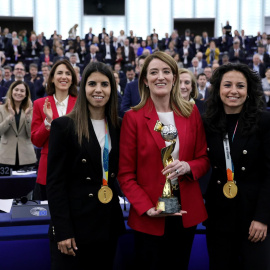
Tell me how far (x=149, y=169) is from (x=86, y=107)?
42 cm

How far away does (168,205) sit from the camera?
1.70 m

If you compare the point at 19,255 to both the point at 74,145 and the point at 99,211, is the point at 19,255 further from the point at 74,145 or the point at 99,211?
the point at 74,145

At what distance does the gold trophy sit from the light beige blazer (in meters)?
3.04

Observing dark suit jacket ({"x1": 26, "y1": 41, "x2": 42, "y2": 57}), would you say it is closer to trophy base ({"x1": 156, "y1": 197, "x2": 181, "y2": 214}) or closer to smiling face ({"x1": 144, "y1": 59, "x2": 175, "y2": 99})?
smiling face ({"x1": 144, "y1": 59, "x2": 175, "y2": 99})

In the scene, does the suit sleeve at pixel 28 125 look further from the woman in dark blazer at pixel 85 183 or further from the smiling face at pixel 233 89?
the smiling face at pixel 233 89

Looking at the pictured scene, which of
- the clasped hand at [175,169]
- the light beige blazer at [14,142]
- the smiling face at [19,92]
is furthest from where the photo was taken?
the smiling face at [19,92]

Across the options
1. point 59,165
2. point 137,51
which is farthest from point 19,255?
point 137,51

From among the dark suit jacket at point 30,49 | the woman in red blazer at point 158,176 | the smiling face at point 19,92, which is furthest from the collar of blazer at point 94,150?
the dark suit jacket at point 30,49

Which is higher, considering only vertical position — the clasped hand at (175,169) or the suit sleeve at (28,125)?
the clasped hand at (175,169)

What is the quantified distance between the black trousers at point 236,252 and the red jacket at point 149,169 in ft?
0.47

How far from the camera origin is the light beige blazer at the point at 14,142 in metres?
4.45

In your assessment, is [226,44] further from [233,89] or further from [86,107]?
[86,107]

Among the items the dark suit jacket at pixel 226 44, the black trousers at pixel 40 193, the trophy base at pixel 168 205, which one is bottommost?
the black trousers at pixel 40 193

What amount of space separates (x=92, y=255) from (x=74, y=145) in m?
0.53
